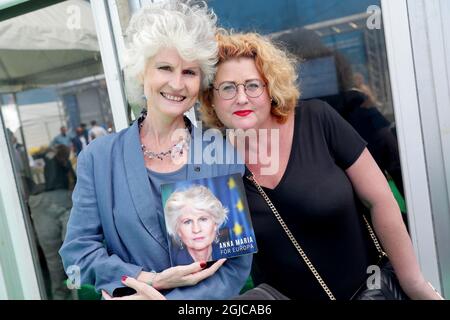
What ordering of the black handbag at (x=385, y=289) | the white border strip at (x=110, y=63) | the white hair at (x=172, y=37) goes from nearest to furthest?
the white hair at (x=172, y=37)
the black handbag at (x=385, y=289)
the white border strip at (x=110, y=63)

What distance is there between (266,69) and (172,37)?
0.98ft

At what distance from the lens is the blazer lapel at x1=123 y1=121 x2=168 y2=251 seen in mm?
1248

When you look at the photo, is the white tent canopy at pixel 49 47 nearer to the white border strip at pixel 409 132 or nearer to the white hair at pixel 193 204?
the white hair at pixel 193 204

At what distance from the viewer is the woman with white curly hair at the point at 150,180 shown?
125cm

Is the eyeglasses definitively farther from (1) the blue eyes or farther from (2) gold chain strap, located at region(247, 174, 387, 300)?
(1) the blue eyes

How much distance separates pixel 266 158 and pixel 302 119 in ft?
0.55

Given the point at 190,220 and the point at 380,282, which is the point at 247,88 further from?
the point at 380,282

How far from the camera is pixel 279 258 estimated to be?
1.32m

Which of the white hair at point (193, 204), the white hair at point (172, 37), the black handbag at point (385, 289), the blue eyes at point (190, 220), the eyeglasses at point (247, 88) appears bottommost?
the black handbag at point (385, 289)

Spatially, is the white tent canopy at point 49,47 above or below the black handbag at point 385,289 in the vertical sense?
above

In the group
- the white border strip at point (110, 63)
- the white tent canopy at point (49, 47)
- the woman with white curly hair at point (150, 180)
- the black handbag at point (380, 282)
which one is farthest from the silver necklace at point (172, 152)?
the white tent canopy at point (49, 47)

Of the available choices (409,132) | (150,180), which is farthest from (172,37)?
(409,132)

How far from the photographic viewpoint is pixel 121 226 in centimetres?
126

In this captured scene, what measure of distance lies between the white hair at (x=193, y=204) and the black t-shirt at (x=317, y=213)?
11cm
